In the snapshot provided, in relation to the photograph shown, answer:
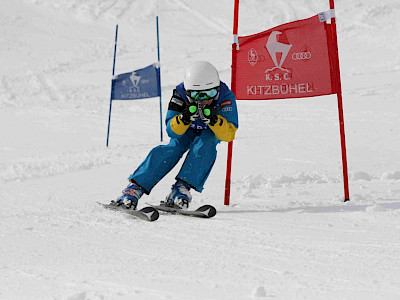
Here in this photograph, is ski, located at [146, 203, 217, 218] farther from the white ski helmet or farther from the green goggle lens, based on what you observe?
the white ski helmet

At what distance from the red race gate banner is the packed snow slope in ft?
3.11

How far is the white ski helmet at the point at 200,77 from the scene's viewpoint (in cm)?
415

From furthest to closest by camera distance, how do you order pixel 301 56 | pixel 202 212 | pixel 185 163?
pixel 301 56
pixel 185 163
pixel 202 212

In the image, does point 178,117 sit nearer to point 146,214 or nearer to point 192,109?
point 192,109

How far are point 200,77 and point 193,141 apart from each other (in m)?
0.52

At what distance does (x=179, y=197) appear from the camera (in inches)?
163

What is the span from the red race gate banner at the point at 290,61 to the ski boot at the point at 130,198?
1248 millimetres

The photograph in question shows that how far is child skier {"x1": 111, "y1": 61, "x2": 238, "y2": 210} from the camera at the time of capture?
13.4ft

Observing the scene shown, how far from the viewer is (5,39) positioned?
75.4ft

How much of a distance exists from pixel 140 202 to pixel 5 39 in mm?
20481

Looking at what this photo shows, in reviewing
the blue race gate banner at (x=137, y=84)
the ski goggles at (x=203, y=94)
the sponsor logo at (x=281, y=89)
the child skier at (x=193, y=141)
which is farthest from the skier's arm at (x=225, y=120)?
the blue race gate banner at (x=137, y=84)

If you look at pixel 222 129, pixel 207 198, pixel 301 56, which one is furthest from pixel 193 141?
pixel 301 56

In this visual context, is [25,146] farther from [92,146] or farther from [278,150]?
→ [278,150]

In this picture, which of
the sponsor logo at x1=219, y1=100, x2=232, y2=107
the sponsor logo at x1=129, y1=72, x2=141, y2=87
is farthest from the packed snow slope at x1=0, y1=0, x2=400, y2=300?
the sponsor logo at x1=129, y1=72, x2=141, y2=87
